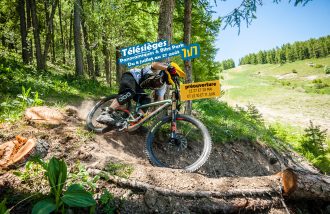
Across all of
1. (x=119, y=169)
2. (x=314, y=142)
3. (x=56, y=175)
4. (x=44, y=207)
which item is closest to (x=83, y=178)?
(x=56, y=175)

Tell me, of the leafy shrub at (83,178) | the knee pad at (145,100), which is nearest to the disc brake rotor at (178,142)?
the knee pad at (145,100)

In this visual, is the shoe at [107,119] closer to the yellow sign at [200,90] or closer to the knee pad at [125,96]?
the knee pad at [125,96]

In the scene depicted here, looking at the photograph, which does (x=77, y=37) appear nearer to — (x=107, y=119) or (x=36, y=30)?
(x=36, y=30)

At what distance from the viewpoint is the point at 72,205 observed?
264cm

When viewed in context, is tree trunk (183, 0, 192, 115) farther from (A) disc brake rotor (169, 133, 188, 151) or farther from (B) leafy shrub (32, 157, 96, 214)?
(B) leafy shrub (32, 157, 96, 214)

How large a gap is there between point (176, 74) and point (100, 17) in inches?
696

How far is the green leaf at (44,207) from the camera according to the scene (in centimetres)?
250

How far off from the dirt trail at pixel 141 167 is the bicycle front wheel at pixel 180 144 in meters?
0.31

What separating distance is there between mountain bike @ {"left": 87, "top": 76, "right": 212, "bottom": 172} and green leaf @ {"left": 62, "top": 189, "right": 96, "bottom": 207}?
1881 mm

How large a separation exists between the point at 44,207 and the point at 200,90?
A: 3.00 m

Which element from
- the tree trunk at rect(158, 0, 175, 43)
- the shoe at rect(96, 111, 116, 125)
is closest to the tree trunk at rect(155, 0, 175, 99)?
the tree trunk at rect(158, 0, 175, 43)

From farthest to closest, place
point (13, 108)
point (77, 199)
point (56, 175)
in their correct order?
point (13, 108)
point (56, 175)
point (77, 199)

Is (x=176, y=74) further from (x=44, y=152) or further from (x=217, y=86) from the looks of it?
(x=44, y=152)

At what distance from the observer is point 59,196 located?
8.95 feet
